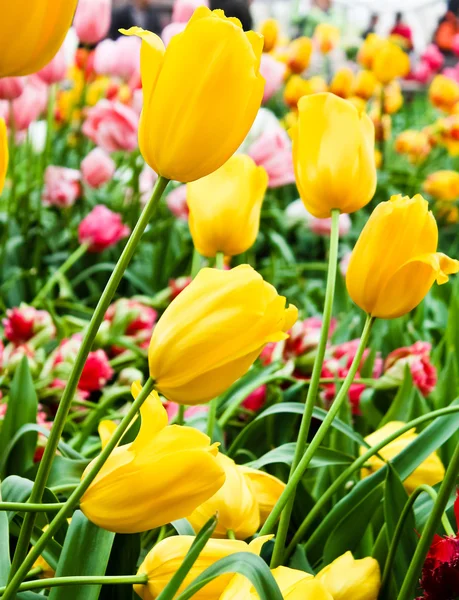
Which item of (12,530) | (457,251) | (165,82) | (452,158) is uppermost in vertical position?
(165,82)

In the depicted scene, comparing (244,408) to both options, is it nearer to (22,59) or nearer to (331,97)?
(331,97)

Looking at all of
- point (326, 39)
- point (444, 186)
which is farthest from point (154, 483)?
point (326, 39)

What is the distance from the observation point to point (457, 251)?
179cm

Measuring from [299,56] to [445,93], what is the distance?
0.44 meters

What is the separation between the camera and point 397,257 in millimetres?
404

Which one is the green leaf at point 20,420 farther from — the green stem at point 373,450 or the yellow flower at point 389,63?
the yellow flower at point 389,63

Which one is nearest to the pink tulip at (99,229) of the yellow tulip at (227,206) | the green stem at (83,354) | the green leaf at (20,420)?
the green leaf at (20,420)

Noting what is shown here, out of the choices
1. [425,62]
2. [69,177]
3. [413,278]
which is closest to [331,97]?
[413,278]

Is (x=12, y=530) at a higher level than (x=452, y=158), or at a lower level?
higher

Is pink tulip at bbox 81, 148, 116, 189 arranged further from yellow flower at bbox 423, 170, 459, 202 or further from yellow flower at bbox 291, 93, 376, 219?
yellow flower at bbox 291, 93, 376, 219

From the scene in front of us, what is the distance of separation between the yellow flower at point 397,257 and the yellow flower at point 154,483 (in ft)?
0.47

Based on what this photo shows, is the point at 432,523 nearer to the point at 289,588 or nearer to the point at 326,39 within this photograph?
the point at 289,588

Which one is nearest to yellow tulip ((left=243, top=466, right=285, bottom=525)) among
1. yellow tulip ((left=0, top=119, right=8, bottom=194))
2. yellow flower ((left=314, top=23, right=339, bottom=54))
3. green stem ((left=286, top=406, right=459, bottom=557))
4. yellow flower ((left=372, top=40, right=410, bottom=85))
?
green stem ((left=286, top=406, right=459, bottom=557))

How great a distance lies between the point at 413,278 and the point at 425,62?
8.71ft
